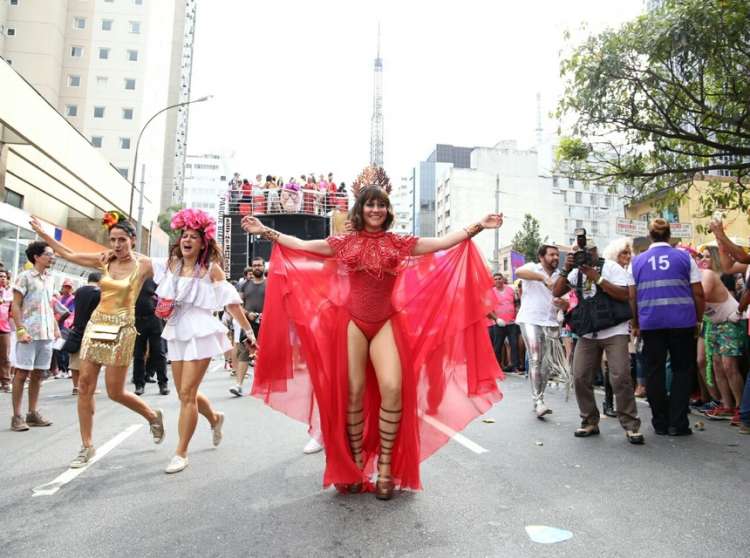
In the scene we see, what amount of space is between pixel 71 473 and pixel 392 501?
2679 millimetres

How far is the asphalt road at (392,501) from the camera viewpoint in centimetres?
304

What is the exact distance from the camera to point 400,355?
3.98m

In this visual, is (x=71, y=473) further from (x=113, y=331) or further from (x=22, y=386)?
(x=22, y=386)

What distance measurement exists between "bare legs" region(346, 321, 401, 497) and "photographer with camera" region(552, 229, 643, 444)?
248 centimetres

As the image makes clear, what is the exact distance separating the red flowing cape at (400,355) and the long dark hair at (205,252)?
0.78 metres

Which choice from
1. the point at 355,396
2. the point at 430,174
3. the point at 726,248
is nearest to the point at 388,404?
the point at 355,396

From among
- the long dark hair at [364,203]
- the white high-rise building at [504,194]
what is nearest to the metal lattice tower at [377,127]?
the white high-rise building at [504,194]

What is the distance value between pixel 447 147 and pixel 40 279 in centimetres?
10626

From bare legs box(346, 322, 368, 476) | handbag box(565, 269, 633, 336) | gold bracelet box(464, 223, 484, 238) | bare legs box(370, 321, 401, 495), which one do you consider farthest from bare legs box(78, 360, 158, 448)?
handbag box(565, 269, 633, 336)

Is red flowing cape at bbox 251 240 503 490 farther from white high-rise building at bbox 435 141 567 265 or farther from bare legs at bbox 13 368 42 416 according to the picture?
white high-rise building at bbox 435 141 567 265

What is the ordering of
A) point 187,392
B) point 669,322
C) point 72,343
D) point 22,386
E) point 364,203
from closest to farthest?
point 364,203 → point 187,392 → point 669,322 → point 22,386 → point 72,343

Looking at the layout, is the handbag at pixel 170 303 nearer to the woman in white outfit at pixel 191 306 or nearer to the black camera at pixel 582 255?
the woman in white outfit at pixel 191 306

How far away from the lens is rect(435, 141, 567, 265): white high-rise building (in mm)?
71812

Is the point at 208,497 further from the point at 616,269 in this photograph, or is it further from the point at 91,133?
the point at 91,133
